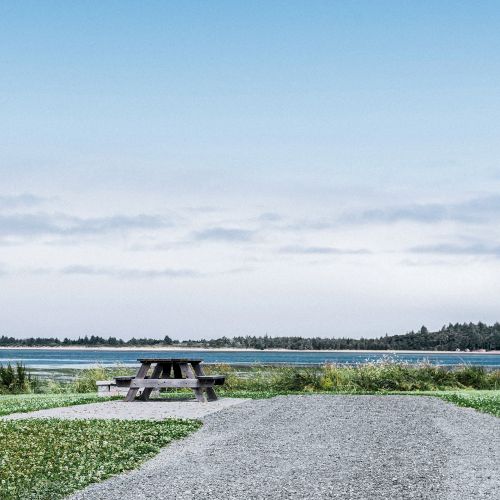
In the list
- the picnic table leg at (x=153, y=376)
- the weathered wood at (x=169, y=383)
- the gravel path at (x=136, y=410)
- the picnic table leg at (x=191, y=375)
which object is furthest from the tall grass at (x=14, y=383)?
the picnic table leg at (x=191, y=375)

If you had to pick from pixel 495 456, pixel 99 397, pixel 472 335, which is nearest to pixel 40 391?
pixel 99 397

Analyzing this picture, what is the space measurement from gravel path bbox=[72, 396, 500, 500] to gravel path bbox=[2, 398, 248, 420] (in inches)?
36.8

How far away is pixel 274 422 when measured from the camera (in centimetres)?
1520

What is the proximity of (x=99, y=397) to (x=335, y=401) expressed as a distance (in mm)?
6235

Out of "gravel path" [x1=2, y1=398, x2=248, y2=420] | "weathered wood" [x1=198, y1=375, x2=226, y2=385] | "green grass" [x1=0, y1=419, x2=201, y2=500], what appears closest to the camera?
"green grass" [x1=0, y1=419, x2=201, y2=500]

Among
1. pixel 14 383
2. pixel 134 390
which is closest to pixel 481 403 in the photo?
pixel 134 390

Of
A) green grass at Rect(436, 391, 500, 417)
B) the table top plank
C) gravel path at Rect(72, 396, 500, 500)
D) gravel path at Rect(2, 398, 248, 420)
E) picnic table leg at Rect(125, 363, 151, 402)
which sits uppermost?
the table top plank

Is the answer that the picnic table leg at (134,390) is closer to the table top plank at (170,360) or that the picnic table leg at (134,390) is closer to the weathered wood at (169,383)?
the table top plank at (170,360)

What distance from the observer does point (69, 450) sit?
11523 mm

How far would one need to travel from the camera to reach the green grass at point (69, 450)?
923 centimetres

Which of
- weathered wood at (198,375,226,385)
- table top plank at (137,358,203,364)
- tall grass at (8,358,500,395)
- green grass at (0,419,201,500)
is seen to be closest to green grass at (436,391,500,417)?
tall grass at (8,358,500,395)

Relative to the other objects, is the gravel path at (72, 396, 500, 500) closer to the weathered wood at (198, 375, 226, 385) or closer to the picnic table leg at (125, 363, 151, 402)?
the weathered wood at (198, 375, 226, 385)

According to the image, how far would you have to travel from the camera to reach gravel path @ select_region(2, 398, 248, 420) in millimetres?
16312

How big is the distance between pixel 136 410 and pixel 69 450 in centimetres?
627
